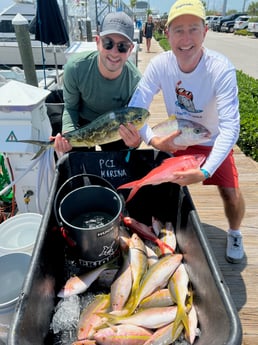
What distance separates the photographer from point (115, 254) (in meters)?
1.94

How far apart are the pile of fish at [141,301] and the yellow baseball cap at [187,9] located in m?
1.67

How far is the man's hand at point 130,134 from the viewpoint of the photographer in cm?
224

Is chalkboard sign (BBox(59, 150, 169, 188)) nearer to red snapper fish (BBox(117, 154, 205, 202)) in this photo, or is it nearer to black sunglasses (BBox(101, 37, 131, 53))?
red snapper fish (BBox(117, 154, 205, 202))

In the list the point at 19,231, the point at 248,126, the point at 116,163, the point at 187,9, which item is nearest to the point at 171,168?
the point at 116,163

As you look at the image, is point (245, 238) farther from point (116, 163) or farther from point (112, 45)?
point (112, 45)

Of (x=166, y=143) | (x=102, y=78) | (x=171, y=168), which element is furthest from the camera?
(x=102, y=78)

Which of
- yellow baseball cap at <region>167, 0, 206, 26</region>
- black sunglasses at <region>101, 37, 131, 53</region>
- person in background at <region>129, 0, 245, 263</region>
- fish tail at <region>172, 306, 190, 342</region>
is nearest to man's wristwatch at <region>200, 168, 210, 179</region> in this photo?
person in background at <region>129, 0, 245, 263</region>

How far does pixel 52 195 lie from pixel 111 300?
760 mm

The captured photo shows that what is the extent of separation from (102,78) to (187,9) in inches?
39.3

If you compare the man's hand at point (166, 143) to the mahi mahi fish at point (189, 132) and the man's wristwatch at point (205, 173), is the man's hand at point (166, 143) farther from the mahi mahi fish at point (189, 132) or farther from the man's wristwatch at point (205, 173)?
the man's wristwatch at point (205, 173)

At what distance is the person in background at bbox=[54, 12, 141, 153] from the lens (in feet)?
8.04

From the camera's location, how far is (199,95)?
2.43 m

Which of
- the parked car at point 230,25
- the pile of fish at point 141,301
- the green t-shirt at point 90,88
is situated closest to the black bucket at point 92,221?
the pile of fish at point 141,301

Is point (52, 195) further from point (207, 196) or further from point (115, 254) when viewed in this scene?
point (207, 196)
